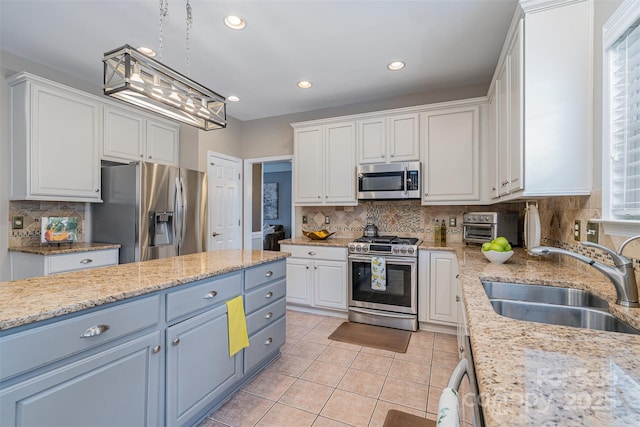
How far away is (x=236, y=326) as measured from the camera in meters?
1.85

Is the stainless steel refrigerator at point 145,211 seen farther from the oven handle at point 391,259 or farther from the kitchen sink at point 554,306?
the kitchen sink at point 554,306

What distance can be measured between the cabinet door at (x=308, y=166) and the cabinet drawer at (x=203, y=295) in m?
1.99

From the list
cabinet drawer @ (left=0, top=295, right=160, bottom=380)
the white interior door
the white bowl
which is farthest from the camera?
the white interior door

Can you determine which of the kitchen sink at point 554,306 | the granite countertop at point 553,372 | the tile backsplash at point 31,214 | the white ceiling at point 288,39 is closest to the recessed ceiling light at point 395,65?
the white ceiling at point 288,39

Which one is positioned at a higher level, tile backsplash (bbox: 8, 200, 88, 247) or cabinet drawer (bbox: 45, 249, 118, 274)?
tile backsplash (bbox: 8, 200, 88, 247)

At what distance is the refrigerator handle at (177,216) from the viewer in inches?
129

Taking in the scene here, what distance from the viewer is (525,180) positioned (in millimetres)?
1672

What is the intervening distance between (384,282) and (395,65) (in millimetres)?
2193

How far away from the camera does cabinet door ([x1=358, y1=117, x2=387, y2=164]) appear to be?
11.0 ft

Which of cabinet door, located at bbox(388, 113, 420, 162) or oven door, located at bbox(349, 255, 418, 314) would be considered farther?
cabinet door, located at bbox(388, 113, 420, 162)

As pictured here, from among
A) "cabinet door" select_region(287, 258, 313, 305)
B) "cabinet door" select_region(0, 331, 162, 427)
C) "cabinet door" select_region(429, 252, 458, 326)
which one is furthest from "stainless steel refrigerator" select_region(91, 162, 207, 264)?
"cabinet door" select_region(429, 252, 458, 326)

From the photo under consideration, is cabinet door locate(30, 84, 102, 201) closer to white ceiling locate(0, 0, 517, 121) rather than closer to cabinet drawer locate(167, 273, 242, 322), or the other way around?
white ceiling locate(0, 0, 517, 121)

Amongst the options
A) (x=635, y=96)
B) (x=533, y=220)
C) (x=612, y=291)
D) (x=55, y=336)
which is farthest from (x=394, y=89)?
(x=55, y=336)

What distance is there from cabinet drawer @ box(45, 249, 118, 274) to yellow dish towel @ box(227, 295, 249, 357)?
1834 millimetres
